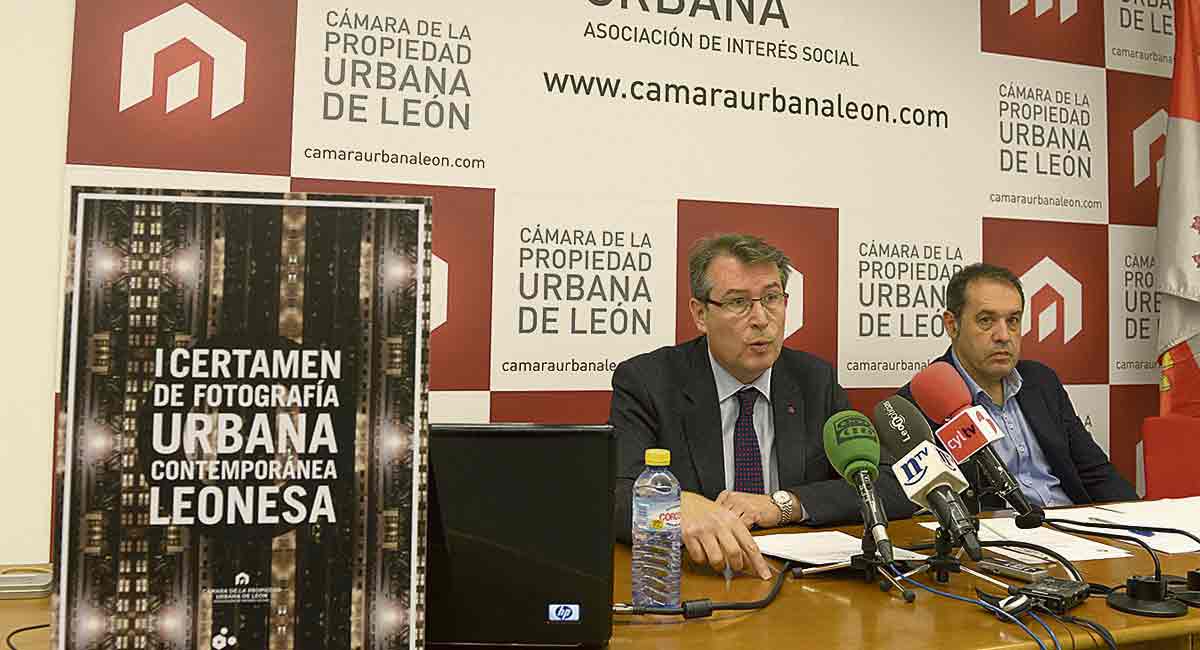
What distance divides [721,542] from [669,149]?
5.60 feet

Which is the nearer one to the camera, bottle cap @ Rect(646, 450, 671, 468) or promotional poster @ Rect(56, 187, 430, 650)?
promotional poster @ Rect(56, 187, 430, 650)

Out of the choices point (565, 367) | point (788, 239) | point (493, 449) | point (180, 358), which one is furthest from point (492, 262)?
point (180, 358)

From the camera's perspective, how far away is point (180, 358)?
0.80 m

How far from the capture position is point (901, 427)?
4.37 feet

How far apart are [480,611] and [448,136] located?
1.85 m

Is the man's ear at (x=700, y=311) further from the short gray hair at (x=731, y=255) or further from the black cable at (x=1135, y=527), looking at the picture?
the black cable at (x=1135, y=527)

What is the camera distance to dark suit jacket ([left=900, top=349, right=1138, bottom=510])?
2.62m

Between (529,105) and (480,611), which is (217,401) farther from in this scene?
(529,105)

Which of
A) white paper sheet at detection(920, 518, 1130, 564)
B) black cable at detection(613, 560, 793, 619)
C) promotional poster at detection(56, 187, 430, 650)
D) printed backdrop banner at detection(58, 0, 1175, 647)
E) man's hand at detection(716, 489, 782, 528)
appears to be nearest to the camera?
promotional poster at detection(56, 187, 430, 650)

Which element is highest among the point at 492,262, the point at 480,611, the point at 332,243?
the point at 492,262

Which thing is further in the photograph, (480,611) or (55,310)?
(55,310)

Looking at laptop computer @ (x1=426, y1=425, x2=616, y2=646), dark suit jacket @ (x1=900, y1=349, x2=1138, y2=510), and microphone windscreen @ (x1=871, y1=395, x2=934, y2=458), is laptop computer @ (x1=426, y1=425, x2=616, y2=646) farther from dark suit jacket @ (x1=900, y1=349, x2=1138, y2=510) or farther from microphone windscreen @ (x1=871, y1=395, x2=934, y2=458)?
dark suit jacket @ (x1=900, y1=349, x2=1138, y2=510)

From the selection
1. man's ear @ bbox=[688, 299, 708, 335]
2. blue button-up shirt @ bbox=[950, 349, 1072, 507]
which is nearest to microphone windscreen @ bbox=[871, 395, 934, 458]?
man's ear @ bbox=[688, 299, 708, 335]

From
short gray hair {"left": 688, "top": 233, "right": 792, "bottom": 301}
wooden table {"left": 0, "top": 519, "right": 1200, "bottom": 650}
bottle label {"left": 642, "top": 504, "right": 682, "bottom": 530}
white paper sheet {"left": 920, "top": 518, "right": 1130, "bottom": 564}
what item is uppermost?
short gray hair {"left": 688, "top": 233, "right": 792, "bottom": 301}
